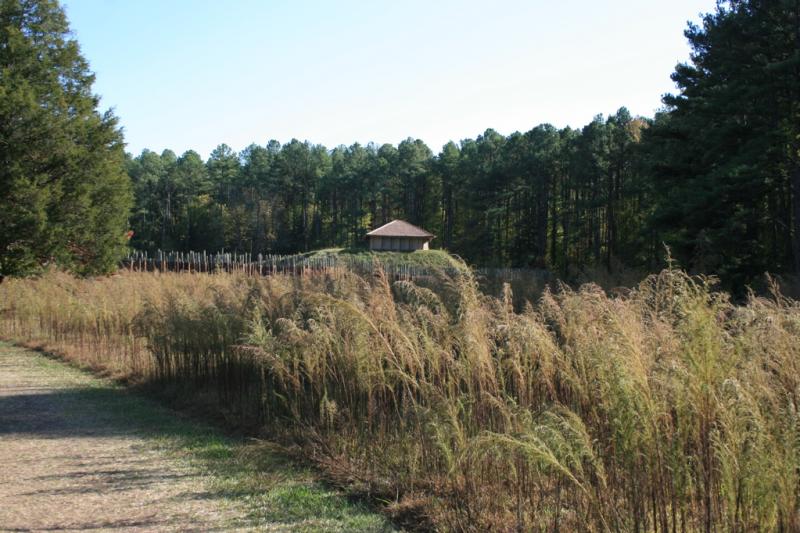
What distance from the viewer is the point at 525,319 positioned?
5.23 m

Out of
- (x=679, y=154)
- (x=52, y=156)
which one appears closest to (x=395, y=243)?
(x=679, y=154)

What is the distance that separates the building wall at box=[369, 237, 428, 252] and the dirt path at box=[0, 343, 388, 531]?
4752 centimetres

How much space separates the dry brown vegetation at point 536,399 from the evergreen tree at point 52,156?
33.6ft

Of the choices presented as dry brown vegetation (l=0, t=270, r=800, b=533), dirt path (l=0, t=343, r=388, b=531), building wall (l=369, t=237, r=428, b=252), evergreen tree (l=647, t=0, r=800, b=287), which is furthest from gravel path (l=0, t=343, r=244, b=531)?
building wall (l=369, t=237, r=428, b=252)

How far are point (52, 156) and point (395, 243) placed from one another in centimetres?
3953

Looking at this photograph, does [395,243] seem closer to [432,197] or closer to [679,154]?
[432,197]

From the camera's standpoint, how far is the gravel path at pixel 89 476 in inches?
189

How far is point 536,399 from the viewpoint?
17.9 ft

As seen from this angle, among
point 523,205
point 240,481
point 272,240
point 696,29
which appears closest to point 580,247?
point 523,205

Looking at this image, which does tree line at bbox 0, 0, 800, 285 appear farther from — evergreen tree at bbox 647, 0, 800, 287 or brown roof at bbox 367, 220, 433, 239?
brown roof at bbox 367, 220, 433, 239

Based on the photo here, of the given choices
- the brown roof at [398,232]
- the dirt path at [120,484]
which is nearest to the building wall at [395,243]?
the brown roof at [398,232]

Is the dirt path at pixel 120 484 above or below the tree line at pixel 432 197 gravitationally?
below

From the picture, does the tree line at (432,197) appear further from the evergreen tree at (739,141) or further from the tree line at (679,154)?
the evergreen tree at (739,141)

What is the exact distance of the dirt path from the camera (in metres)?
4.74
